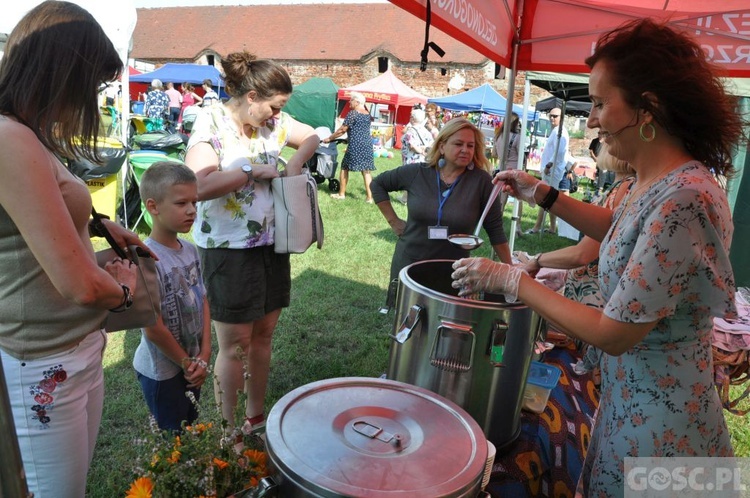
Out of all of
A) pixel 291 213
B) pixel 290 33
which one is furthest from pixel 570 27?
pixel 290 33

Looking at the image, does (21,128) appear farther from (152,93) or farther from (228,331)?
(152,93)

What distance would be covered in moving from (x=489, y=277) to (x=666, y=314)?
41cm

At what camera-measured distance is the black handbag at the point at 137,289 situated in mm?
1436

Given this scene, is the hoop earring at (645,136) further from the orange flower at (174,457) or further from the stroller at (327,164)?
the stroller at (327,164)

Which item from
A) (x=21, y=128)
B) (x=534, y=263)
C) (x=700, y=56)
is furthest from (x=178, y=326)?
(x=700, y=56)

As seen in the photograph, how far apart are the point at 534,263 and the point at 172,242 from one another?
1.56 metres

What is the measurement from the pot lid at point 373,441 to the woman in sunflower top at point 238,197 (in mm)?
1177

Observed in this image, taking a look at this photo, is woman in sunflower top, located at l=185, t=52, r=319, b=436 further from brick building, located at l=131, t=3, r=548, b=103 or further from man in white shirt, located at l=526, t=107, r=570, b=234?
brick building, located at l=131, t=3, r=548, b=103

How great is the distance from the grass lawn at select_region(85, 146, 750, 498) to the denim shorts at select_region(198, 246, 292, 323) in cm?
46

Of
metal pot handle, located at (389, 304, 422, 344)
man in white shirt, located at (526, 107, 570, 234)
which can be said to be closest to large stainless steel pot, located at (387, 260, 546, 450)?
metal pot handle, located at (389, 304, 422, 344)

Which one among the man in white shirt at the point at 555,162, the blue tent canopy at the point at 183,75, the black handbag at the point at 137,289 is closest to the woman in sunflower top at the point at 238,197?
the black handbag at the point at 137,289

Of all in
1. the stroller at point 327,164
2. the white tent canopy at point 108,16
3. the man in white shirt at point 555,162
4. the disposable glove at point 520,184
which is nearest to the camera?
the disposable glove at point 520,184

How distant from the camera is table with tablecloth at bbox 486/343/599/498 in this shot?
1637mm

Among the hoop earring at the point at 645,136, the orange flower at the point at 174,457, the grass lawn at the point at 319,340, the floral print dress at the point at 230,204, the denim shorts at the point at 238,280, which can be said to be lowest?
the grass lawn at the point at 319,340
